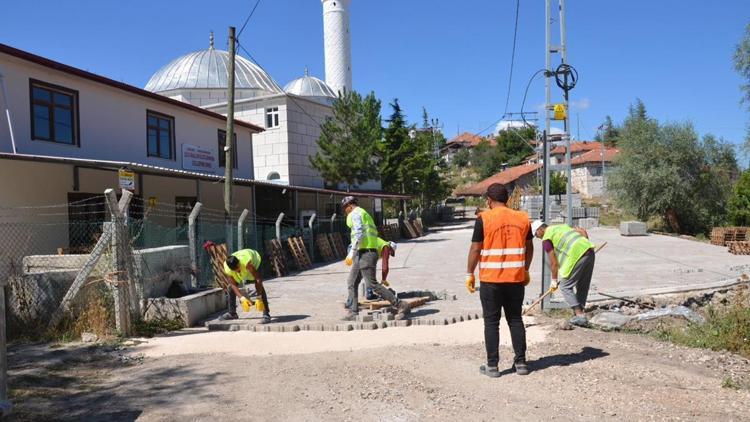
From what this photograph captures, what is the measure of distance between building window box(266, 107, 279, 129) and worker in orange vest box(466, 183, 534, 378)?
85.7 ft

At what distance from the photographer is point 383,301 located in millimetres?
8500

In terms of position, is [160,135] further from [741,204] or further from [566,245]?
[741,204]

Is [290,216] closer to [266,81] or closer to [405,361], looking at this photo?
[266,81]

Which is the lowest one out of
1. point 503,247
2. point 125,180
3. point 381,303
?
point 381,303

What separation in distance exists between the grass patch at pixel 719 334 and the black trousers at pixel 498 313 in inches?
89.4

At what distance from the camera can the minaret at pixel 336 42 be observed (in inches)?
1655

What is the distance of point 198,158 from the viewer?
20.4 m

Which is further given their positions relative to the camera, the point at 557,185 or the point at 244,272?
the point at 557,185

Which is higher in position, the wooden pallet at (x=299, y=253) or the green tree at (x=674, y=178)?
the green tree at (x=674, y=178)

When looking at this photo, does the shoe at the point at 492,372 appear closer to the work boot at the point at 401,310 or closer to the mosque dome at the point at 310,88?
the work boot at the point at 401,310

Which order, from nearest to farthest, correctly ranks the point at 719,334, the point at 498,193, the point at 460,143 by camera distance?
the point at 498,193, the point at 719,334, the point at 460,143

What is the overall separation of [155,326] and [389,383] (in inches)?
162

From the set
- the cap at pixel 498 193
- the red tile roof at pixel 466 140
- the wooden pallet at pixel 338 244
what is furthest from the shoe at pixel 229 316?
the red tile roof at pixel 466 140

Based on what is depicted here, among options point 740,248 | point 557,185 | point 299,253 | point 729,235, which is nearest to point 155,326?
point 299,253
